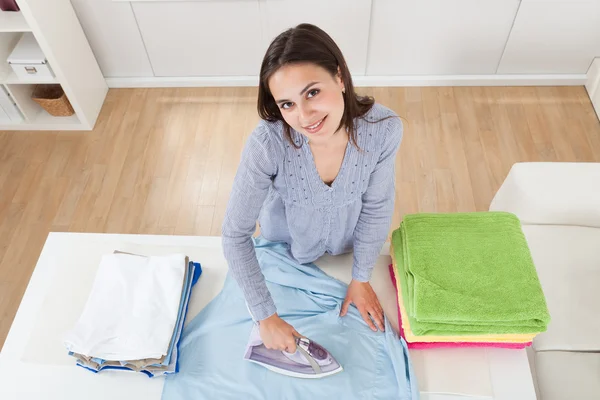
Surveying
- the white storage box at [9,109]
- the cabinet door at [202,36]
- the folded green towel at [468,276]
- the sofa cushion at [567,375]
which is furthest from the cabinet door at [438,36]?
the white storage box at [9,109]

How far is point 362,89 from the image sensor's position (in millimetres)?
2664

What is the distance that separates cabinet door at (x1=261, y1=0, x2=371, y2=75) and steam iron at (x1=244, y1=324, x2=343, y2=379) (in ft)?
5.56

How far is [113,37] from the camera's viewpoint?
2.51 meters

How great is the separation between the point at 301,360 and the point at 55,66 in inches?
73.1

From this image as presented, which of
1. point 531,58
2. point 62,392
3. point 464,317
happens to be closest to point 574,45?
point 531,58

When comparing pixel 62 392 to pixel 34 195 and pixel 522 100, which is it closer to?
pixel 34 195

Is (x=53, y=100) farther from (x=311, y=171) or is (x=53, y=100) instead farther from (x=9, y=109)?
(x=311, y=171)

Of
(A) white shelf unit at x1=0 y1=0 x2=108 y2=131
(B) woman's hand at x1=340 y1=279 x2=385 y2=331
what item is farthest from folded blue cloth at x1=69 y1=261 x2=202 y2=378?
(A) white shelf unit at x1=0 y1=0 x2=108 y2=131

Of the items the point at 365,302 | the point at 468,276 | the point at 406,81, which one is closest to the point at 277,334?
the point at 365,302

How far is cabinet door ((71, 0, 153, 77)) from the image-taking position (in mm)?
2383

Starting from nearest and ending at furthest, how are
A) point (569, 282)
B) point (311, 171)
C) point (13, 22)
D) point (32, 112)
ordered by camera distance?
point (311, 171)
point (569, 282)
point (13, 22)
point (32, 112)

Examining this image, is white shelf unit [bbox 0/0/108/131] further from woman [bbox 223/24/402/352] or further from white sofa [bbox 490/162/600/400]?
white sofa [bbox 490/162/600/400]

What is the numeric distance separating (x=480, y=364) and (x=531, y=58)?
190 cm

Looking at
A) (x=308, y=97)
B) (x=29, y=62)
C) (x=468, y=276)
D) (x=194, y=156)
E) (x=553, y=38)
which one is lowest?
(x=194, y=156)
